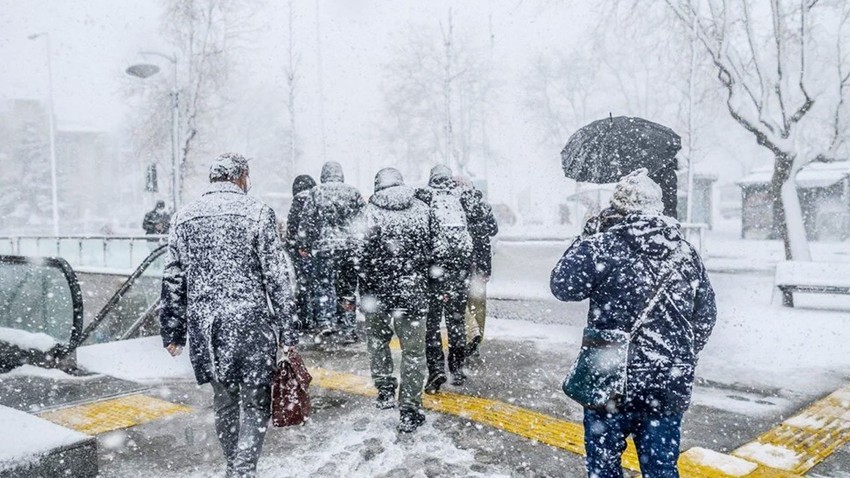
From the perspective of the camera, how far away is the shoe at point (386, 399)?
16.0 ft

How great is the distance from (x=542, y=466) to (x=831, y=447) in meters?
1.97

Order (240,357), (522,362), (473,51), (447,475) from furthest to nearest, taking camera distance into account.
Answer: (473,51), (522,362), (447,475), (240,357)

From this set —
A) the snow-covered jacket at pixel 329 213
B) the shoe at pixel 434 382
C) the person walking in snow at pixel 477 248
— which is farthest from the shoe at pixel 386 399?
the snow-covered jacket at pixel 329 213

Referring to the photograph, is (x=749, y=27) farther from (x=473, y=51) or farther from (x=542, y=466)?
(x=473, y=51)

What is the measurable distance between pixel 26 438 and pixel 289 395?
1.45 meters

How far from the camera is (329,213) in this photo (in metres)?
7.20

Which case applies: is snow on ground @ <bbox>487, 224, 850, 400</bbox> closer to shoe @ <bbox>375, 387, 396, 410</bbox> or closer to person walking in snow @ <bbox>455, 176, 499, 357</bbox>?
person walking in snow @ <bbox>455, 176, 499, 357</bbox>

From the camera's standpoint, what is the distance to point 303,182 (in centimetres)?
782

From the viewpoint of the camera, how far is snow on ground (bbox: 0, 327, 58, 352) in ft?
19.7

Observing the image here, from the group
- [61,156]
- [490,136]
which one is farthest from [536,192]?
[61,156]

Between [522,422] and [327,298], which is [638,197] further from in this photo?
[327,298]

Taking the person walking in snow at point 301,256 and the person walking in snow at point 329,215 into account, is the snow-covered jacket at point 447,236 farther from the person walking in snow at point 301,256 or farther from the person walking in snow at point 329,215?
the person walking in snow at point 301,256

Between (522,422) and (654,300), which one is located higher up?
(654,300)

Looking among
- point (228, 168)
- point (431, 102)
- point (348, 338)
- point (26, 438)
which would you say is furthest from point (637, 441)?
point (431, 102)
